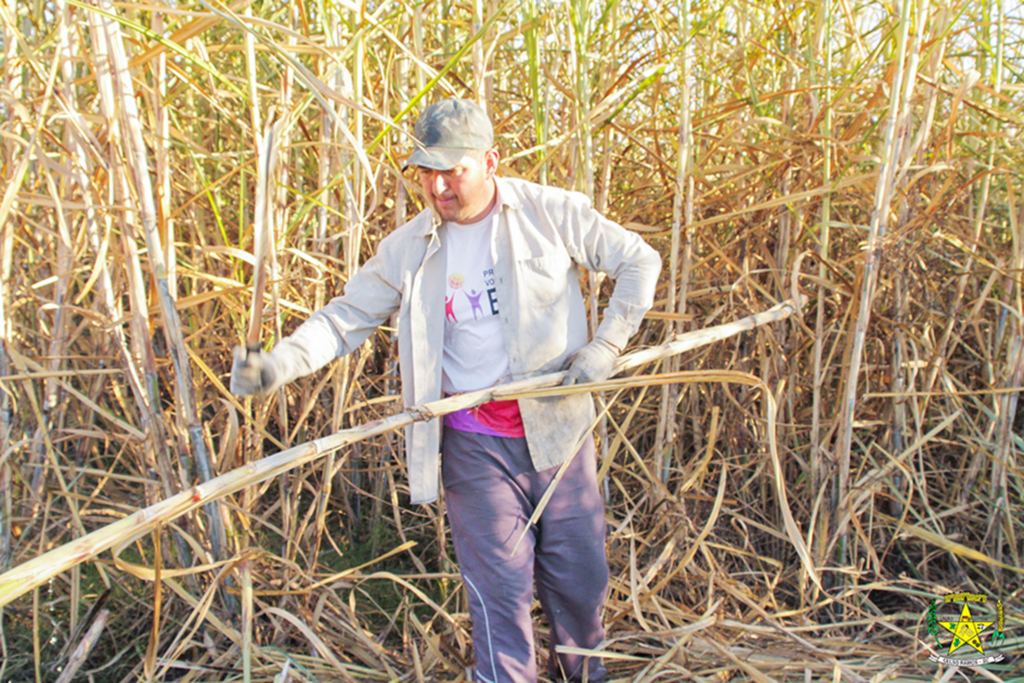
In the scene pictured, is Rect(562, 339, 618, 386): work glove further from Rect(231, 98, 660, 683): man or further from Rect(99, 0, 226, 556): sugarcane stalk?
Rect(99, 0, 226, 556): sugarcane stalk

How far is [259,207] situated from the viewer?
98 cm

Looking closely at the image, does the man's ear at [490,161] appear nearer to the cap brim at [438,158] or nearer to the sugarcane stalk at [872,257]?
the cap brim at [438,158]

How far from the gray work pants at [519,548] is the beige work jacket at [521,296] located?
0.07 metres

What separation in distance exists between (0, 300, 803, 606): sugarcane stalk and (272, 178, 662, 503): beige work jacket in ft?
0.38

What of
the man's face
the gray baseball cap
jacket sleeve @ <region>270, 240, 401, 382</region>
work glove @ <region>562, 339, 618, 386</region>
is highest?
the gray baseball cap

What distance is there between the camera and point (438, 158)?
1475 mm

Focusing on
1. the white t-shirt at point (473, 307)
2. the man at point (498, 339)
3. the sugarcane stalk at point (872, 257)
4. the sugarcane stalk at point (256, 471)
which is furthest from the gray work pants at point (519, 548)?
the sugarcane stalk at point (872, 257)

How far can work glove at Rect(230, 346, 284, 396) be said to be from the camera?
4.12ft

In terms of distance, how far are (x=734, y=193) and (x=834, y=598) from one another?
122 cm

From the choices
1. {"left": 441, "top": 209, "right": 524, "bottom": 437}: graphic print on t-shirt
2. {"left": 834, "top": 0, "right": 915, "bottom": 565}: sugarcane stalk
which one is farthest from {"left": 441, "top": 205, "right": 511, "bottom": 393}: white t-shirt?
{"left": 834, "top": 0, "right": 915, "bottom": 565}: sugarcane stalk

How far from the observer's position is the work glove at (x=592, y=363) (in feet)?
5.08

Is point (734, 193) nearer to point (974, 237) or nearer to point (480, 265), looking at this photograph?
point (974, 237)

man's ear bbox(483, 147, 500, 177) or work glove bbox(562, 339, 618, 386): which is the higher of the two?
man's ear bbox(483, 147, 500, 177)

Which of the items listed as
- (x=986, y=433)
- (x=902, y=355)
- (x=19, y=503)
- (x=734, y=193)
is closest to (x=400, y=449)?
(x=19, y=503)
